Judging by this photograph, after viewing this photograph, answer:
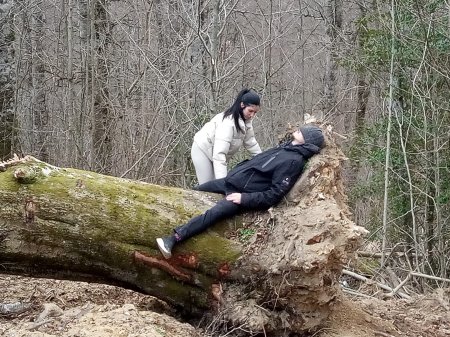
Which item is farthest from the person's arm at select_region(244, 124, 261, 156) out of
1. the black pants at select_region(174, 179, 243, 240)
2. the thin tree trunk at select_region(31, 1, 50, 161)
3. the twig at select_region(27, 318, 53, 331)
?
the thin tree trunk at select_region(31, 1, 50, 161)

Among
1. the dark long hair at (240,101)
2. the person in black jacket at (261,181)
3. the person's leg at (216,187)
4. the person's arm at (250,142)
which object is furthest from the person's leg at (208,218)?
the person's arm at (250,142)

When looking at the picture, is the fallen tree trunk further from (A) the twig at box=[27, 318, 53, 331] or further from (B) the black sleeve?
(A) the twig at box=[27, 318, 53, 331]

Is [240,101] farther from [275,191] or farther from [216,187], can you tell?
[275,191]

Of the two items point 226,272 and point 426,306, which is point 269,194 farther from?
point 426,306

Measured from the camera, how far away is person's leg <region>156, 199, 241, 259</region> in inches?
209

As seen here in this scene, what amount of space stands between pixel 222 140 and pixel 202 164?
541 mm

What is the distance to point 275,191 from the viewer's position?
559 centimetres

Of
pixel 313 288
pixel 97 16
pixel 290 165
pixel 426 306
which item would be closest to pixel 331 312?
pixel 313 288

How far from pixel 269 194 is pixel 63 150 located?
7486 mm

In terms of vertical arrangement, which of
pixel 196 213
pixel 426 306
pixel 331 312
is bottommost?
pixel 426 306

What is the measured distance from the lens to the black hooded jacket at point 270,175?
5.59m

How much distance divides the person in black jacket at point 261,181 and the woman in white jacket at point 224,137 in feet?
1.65

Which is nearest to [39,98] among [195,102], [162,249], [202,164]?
[195,102]

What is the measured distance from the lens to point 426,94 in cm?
1020
